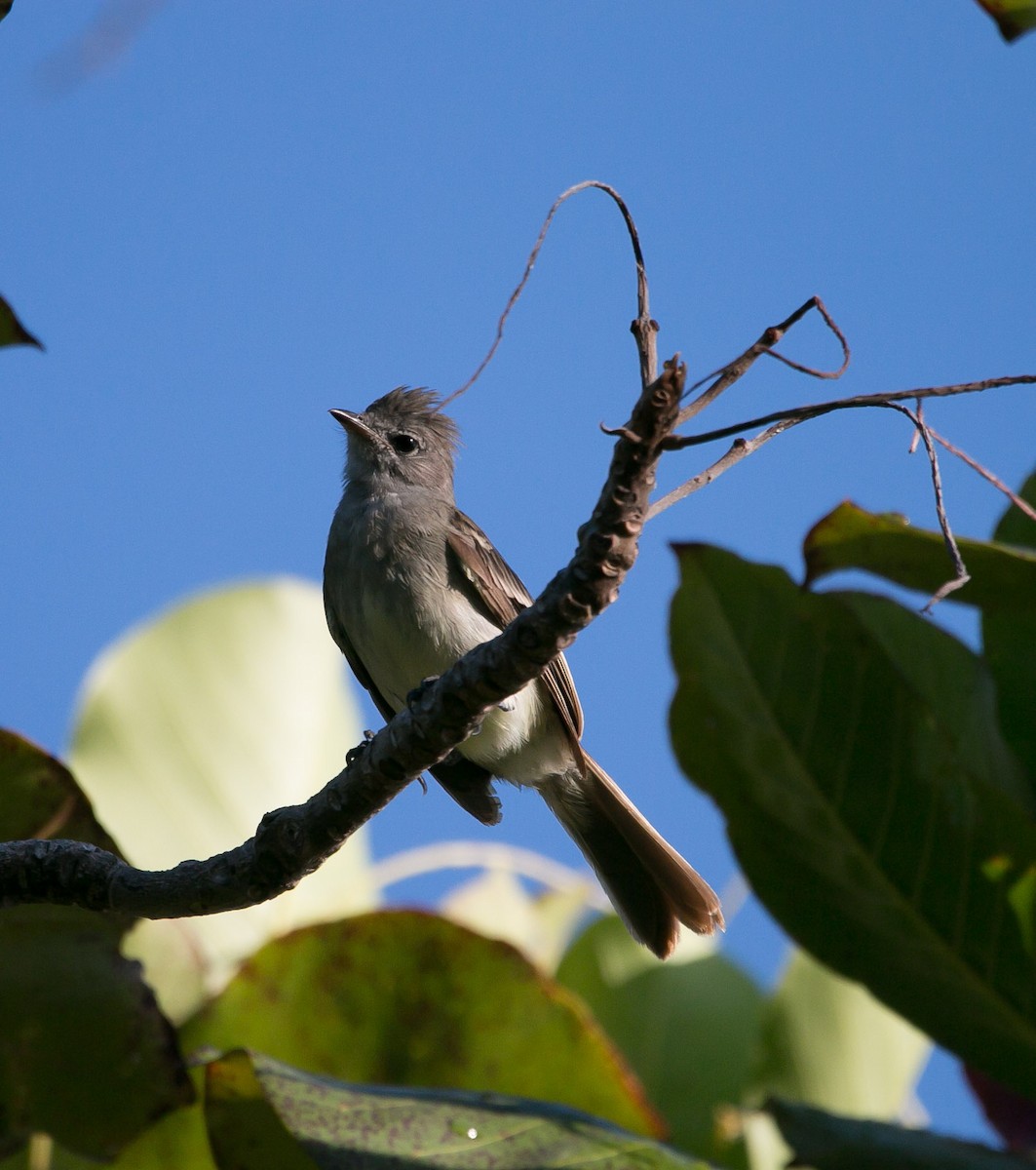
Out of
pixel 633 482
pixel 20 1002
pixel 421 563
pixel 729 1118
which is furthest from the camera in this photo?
pixel 421 563

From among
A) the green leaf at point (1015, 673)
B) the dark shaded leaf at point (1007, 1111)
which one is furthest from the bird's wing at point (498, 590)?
the dark shaded leaf at point (1007, 1111)

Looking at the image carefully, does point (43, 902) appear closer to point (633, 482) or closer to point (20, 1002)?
point (20, 1002)

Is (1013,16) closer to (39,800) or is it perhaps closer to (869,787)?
(869,787)

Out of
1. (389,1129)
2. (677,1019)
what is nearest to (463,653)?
(677,1019)

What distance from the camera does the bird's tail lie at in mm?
4047

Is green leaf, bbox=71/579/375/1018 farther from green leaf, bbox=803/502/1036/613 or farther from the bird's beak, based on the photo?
green leaf, bbox=803/502/1036/613

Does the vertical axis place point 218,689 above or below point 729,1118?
above

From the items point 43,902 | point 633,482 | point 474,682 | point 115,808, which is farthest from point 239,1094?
point 115,808

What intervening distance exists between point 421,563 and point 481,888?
116cm

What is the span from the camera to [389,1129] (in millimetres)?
2436

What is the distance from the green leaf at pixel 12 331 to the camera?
257cm

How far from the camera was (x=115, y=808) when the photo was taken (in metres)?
4.04

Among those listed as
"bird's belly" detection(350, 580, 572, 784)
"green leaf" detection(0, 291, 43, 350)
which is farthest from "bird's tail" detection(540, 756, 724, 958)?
"green leaf" detection(0, 291, 43, 350)

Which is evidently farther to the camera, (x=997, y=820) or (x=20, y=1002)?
(x=20, y=1002)
